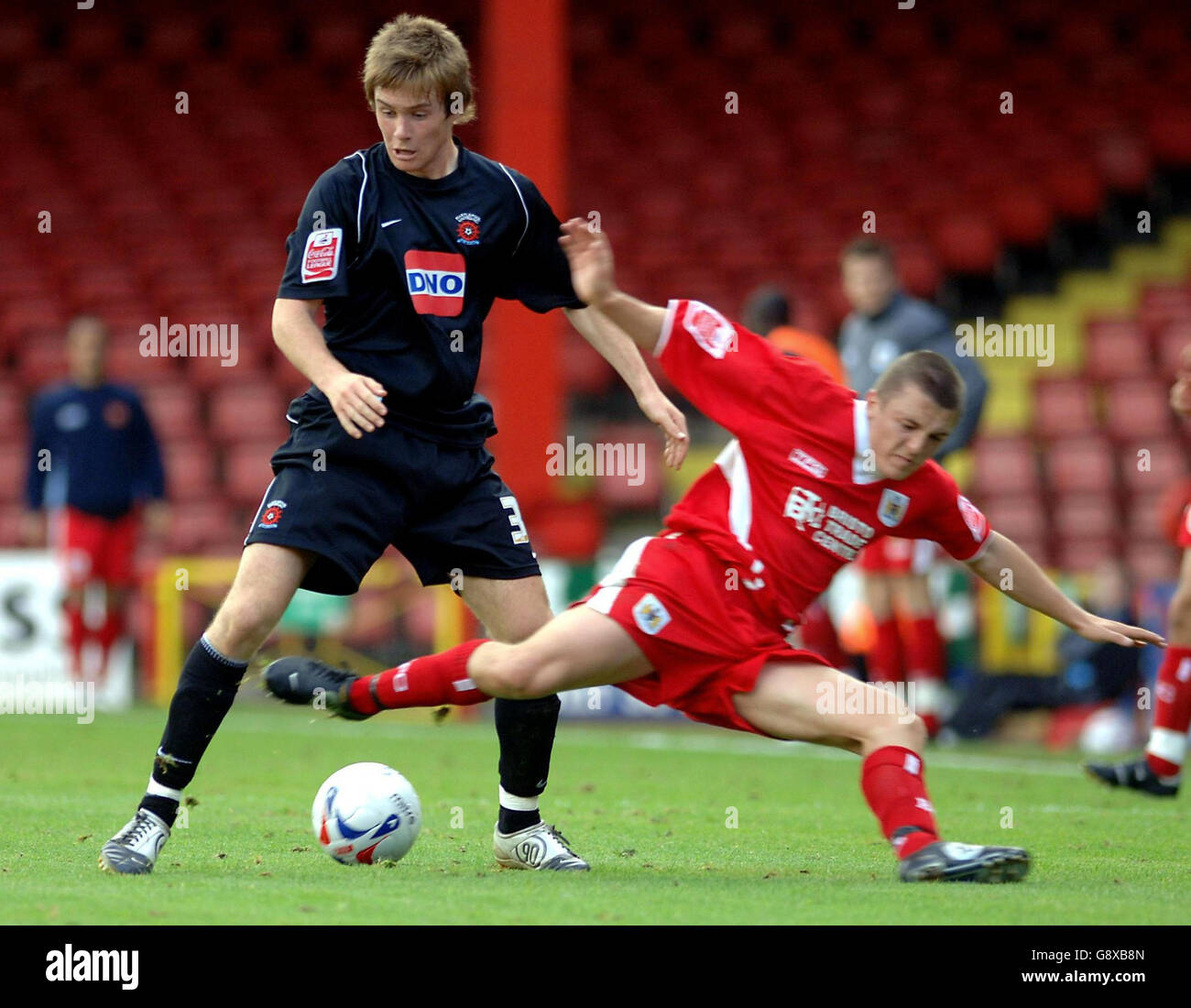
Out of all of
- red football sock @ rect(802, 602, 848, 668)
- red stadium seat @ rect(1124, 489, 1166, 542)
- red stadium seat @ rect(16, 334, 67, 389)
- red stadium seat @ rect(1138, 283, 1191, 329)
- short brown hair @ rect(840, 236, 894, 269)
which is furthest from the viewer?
red stadium seat @ rect(16, 334, 67, 389)

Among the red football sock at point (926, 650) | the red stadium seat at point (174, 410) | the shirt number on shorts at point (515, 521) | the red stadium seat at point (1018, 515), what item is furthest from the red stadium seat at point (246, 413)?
the shirt number on shorts at point (515, 521)

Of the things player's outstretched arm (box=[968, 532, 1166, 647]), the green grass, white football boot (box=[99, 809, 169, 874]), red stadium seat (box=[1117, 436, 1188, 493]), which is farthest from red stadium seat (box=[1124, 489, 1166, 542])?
white football boot (box=[99, 809, 169, 874])

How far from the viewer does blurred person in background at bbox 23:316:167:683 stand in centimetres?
1098

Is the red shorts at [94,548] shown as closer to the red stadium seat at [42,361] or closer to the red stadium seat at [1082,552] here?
the red stadium seat at [42,361]

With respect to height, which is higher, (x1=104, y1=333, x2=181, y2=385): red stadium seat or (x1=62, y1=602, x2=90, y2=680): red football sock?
(x1=104, y1=333, x2=181, y2=385): red stadium seat

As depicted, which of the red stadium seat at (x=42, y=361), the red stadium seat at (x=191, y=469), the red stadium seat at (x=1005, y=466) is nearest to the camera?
the red stadium seat at (x=1005, y=466)

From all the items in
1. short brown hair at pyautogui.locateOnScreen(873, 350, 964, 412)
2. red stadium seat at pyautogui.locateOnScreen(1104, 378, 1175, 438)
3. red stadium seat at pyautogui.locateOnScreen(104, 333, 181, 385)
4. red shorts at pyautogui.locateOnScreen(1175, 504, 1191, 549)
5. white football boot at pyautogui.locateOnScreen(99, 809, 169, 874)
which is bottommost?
white football boot at pyautogui.locateOnScreen(99, 809, 169, 874)

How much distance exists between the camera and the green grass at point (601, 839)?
3.84m

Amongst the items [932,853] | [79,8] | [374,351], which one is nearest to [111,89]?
[79,8]

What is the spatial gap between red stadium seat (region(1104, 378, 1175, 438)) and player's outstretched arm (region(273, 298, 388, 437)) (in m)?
9.64

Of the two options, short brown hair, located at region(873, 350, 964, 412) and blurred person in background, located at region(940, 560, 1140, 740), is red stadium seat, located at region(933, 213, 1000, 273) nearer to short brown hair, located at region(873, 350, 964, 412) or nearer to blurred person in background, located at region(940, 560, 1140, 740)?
blurred person in background, located at region(940, 560, 1140, 740)

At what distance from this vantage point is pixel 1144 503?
12617 mm

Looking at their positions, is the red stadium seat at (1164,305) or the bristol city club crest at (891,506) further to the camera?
the red stadium seat at (1164,305)

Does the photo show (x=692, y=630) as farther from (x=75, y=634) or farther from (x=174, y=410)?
(x=174, y=410)
